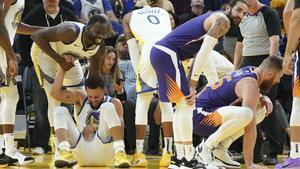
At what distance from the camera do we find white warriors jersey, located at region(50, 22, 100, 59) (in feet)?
23.8

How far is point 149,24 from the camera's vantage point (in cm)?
770

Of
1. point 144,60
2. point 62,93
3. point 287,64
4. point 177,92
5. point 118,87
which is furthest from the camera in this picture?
point 118,87

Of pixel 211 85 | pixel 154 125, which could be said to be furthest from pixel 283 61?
pixel 154 125

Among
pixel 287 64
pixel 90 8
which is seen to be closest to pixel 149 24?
pixel 287 64

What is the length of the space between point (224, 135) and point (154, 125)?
2969 millimetres

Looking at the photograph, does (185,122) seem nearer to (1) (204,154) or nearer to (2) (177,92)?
(2) (177,92)

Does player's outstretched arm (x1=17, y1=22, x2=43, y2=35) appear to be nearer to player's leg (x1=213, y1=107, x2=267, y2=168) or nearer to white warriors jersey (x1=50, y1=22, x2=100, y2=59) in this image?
white warriors jersey (x1=50, y1=22, x2=100, y2=59)

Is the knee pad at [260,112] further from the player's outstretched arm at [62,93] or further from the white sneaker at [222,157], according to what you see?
the player's outstretched arm at [62,93]

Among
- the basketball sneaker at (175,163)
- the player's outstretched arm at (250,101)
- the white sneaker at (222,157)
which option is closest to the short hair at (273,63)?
the player's outstretched arm at (250,101)

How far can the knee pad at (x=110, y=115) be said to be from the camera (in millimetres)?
6816

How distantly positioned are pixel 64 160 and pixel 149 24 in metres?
1.93

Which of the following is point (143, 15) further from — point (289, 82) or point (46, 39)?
point (289, 82)

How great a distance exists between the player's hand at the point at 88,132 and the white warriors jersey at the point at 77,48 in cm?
79

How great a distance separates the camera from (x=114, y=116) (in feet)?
22.4
